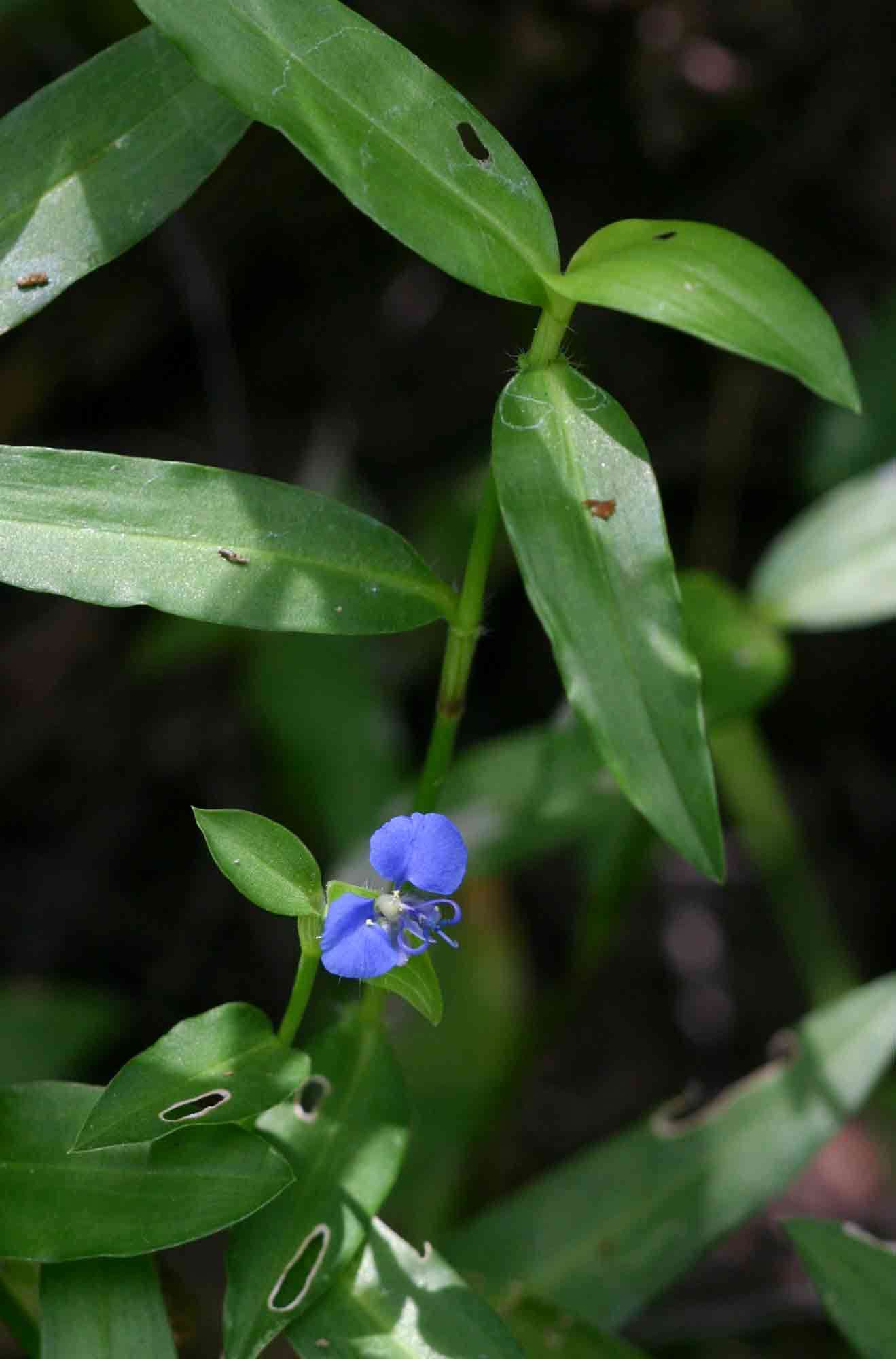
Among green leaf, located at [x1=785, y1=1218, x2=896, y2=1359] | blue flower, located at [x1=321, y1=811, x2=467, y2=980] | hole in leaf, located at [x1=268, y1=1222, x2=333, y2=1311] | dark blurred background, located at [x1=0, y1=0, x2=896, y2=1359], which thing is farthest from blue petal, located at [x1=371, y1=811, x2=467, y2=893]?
dark blurred background, located at [x1=0, y1=0, x2=896, y2=1359]

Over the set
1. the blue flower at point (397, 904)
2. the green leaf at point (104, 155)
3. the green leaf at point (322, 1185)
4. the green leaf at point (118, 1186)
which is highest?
the green leaf at point (104, 155)

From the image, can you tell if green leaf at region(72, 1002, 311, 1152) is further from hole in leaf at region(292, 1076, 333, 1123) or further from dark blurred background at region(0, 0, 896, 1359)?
dark blurred background at region(0, 0, 896, 1359)

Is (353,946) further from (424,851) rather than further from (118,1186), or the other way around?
(118,1186)

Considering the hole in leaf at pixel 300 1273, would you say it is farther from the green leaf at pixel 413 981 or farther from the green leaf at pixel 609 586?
the green leaf at pixel 609 586

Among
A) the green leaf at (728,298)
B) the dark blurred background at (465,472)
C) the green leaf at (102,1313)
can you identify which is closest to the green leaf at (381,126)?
the green leaf at (728,298)

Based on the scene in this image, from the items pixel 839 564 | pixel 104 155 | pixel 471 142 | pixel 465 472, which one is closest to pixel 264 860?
pixel 104 155

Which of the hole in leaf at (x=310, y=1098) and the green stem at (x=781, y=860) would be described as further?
the green stem at (x=781, y=860)
